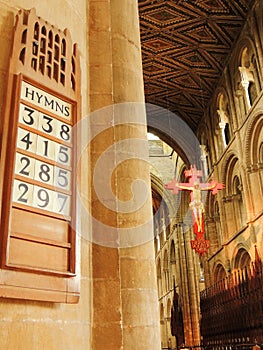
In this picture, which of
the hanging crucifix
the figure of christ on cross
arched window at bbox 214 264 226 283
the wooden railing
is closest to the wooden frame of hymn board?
the wooden railing

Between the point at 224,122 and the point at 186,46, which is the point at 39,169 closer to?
the point at 186,46

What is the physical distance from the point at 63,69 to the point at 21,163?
657 millimetres

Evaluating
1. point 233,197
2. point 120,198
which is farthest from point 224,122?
point 120,198

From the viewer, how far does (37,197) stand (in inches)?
73.3

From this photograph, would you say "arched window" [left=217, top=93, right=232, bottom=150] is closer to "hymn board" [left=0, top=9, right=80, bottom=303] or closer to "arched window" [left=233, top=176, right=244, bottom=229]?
"arched window" [left=233, top=176, right=244, bottom=229]

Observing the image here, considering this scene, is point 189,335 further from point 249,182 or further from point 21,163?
point 21,163

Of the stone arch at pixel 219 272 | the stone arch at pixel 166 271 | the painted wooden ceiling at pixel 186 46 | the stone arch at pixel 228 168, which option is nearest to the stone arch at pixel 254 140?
the stone arch at pixel 228 168

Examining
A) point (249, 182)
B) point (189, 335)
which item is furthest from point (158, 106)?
point (189, 335)

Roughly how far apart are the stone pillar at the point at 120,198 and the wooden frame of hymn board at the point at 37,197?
0.32 m

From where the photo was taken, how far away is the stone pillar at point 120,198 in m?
2.14

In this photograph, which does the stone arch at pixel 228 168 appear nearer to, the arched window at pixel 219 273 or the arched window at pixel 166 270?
the arched window at pixel 219 273

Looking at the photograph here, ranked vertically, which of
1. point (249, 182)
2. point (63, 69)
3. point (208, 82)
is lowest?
point (63, 69)

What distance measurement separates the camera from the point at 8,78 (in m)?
1.93

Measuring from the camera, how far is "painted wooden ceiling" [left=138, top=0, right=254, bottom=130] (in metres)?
13.4
